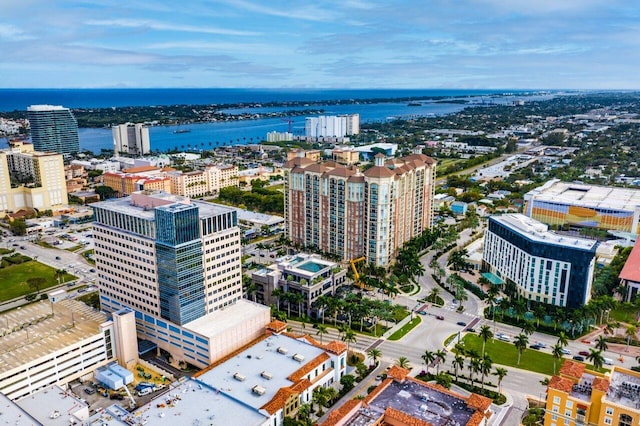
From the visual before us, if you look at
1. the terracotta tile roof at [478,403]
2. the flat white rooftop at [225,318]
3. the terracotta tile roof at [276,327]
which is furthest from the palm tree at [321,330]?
the terracotta tile roof at [478,403]

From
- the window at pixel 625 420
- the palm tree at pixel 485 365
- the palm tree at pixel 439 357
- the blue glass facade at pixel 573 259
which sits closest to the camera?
the window at pixel 625 420

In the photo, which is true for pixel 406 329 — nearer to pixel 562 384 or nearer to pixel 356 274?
pixel 356 274

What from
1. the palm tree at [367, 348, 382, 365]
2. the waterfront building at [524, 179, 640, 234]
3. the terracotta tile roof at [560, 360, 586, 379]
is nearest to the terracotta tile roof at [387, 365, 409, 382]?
the palm tree at [367, 348, 382, 365]

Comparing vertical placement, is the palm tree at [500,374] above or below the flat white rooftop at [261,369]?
below

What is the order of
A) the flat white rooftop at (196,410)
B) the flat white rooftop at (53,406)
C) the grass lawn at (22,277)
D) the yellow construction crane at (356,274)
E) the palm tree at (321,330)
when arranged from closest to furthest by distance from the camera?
1. the flat white rooftop at (196,410)
2. the flat white rooftop at (53,406)
3. the palm tree at (321,330)
4. the grass lawn at (22,277)
5. the yellow construction crane at (356,274)

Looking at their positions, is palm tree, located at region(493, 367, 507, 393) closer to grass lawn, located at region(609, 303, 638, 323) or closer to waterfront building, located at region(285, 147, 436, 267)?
grass lawn, located at region(609, 303, 638, 323)

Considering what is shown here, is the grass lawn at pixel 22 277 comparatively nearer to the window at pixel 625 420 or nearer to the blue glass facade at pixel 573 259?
the blue glass facade at pixel 573 259

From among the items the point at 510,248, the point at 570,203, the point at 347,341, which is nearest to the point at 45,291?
the point at 347,341
